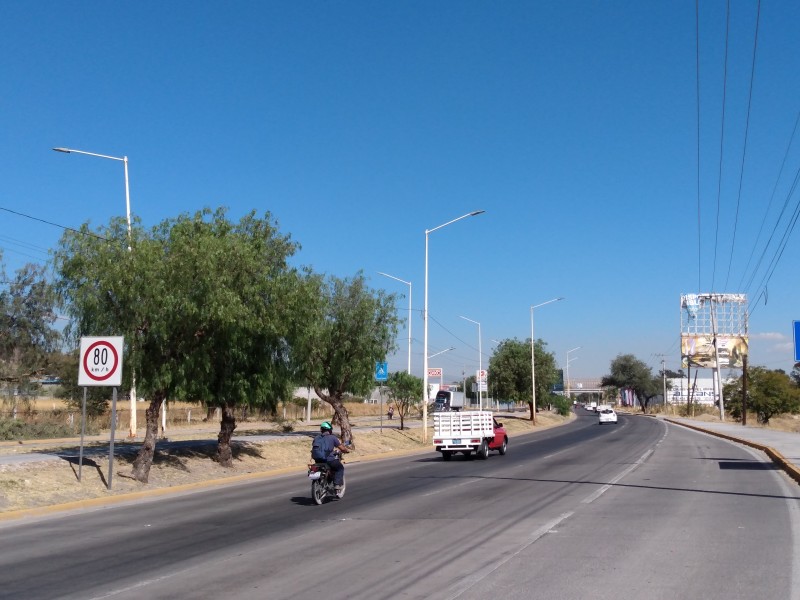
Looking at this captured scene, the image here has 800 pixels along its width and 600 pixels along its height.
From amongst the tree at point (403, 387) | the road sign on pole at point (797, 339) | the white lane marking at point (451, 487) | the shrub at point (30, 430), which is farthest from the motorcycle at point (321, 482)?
the tree at point (403, 387)

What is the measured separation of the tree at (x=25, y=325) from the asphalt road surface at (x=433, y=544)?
28626 millimetres

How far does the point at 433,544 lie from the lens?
11.4m

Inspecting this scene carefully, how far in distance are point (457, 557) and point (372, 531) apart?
2807 mm

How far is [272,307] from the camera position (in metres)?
22.3

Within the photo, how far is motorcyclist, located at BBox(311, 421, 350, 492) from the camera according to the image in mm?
16938

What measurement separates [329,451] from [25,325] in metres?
33.4

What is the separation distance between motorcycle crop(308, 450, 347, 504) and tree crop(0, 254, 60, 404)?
3221 cm

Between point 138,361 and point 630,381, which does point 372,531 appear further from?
point 630,381

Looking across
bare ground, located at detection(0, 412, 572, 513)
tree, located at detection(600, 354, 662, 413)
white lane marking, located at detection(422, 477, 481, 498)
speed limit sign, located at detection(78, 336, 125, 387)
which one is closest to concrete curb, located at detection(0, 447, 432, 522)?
bare ground, located at detection(0, 412, 572, 513)

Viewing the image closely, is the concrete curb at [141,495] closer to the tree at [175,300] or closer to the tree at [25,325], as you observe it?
the tree at [175,300]

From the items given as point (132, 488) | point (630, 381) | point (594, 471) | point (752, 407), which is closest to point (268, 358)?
point (132, 488)

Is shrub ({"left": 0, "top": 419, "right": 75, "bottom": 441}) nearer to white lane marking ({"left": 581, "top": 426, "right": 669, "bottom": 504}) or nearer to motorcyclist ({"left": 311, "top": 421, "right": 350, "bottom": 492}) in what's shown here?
motorcyclist ({"left": 311, "top": 421, "right": 350, "bottom": 492})

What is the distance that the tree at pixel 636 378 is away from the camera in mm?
148875

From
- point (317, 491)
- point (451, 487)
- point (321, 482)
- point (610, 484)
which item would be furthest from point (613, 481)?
point (317, 491)
